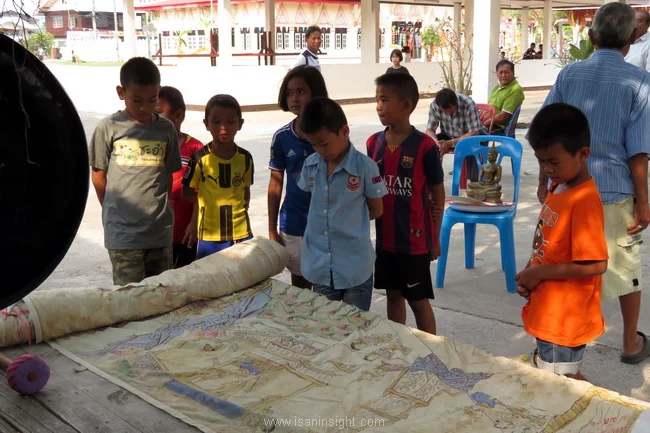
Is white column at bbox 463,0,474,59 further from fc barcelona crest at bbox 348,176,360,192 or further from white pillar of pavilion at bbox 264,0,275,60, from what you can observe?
fc barcelona crest at bbox 348,176,360,192

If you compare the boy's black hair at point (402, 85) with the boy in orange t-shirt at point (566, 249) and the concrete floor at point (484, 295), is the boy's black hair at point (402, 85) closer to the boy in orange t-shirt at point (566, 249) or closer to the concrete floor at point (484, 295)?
the boy in orange t-shirt at point (566, 249)

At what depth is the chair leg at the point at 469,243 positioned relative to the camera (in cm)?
507

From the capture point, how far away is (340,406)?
8.64ft

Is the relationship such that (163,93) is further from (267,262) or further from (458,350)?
(458,350)

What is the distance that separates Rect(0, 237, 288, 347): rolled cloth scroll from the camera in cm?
319

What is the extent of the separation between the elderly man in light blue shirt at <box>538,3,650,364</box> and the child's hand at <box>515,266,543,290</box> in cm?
79

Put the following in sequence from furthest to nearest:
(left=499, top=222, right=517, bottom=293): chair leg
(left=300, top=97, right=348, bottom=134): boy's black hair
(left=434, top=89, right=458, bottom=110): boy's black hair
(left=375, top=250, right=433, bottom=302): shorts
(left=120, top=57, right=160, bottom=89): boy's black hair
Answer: (left=434, top=89, right=458, bottom=110): boy's black hair < (left=499, top=222, right=517, bottom=293): chair leg < (left=120, top=57, right=160, bottom=89): boy's black hair < (left=375, top=250, right=433, bottom=302): shorts < (left=300, top=97, right=348, bottom=134): boy's black hair

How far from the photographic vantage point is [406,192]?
11.1 ft

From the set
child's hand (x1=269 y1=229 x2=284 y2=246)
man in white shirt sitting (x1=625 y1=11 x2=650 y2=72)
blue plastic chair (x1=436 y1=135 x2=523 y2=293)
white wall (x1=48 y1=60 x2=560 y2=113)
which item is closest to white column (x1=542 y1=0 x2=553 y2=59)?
white wall (x1=48 y1=60 x2=560 y2=113)

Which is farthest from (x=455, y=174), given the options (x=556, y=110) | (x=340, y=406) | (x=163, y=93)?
(x=340, y=406)

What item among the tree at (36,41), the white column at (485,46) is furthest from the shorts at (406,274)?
the white column at (485,46)

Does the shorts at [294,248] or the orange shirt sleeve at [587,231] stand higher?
the orange shirt sleeve at [587,231]

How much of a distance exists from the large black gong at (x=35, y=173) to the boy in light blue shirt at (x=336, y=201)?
1.62 m

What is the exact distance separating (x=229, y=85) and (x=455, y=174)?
46.9 ft
